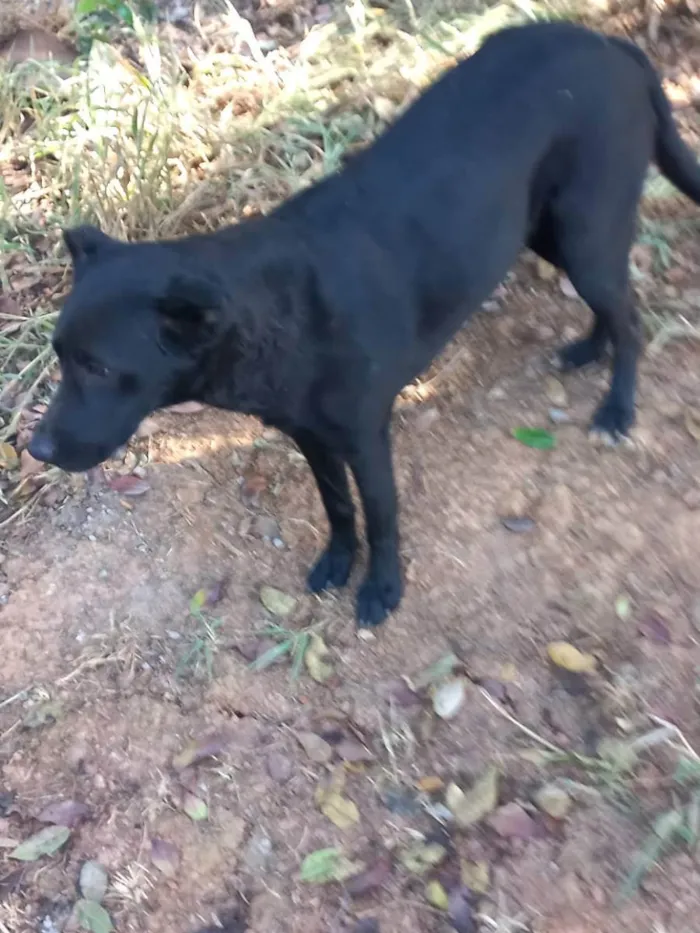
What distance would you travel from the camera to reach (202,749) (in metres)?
2.31

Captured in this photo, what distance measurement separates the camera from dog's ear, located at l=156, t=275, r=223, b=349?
1.62 m

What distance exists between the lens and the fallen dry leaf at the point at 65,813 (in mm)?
2239

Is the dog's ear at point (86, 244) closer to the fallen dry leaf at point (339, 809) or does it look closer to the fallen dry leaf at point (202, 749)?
the fallen dry leaf at point (202, 749)

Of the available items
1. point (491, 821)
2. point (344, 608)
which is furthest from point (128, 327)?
point (491, 821)

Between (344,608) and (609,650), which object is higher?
(609,650)

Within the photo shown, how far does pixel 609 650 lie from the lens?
2.29 meters

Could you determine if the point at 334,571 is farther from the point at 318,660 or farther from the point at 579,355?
the point at 579,355

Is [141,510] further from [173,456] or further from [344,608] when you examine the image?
[344,608]

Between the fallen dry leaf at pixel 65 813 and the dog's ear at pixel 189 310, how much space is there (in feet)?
4.27

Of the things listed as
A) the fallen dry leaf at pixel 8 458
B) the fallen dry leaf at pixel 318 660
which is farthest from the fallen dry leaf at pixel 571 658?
the fallen dry leaf at pixel 8 458

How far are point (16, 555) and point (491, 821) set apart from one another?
5.46 feet

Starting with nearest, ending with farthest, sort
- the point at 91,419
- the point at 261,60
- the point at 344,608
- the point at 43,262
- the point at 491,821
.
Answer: the point at 91,419
the point at 491,821
the point at 344,608
the point at 43,262
the point at 261,60

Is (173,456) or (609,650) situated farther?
(173,456)

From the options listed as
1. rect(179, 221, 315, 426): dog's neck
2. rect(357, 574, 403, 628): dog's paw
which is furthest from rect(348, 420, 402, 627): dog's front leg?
rect(179, 221, 315, 426): dog's neck
